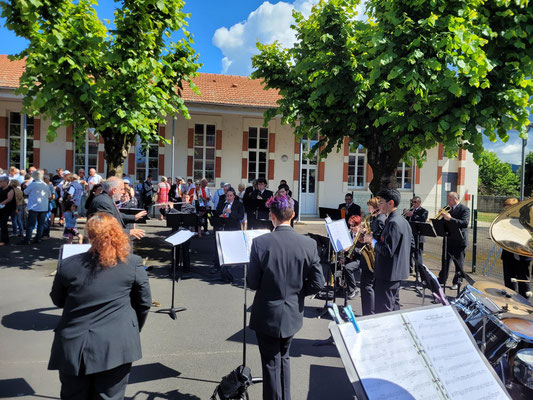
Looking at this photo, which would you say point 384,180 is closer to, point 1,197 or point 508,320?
point 508,320

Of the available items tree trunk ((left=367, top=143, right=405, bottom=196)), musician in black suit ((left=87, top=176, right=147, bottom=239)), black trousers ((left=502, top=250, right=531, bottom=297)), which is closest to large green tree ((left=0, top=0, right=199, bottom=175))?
musician in black suit ((left=87, top=176, right=147, bottom=239))

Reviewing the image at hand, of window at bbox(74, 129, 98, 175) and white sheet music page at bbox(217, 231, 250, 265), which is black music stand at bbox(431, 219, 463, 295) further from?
window at bbox(74, 129, 98, 175)

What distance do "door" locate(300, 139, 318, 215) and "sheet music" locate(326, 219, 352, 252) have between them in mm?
12858

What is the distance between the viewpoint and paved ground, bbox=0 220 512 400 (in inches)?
137

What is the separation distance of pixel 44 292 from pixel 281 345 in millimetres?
5081

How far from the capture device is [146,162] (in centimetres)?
1694

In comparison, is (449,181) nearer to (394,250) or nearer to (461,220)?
(461,220)

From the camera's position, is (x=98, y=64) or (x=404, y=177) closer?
(x=98, y=64)

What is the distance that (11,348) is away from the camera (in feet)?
13.5

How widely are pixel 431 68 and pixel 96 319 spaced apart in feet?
19.0

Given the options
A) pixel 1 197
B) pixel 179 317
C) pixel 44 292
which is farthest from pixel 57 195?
pixel 179 317

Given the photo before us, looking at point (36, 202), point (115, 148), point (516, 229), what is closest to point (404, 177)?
point (115, 148)

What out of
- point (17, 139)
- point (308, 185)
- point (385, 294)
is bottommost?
point (385, 294)

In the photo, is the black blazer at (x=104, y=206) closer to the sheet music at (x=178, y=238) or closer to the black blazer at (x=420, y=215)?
the sheet music at (x=178, y=238)
